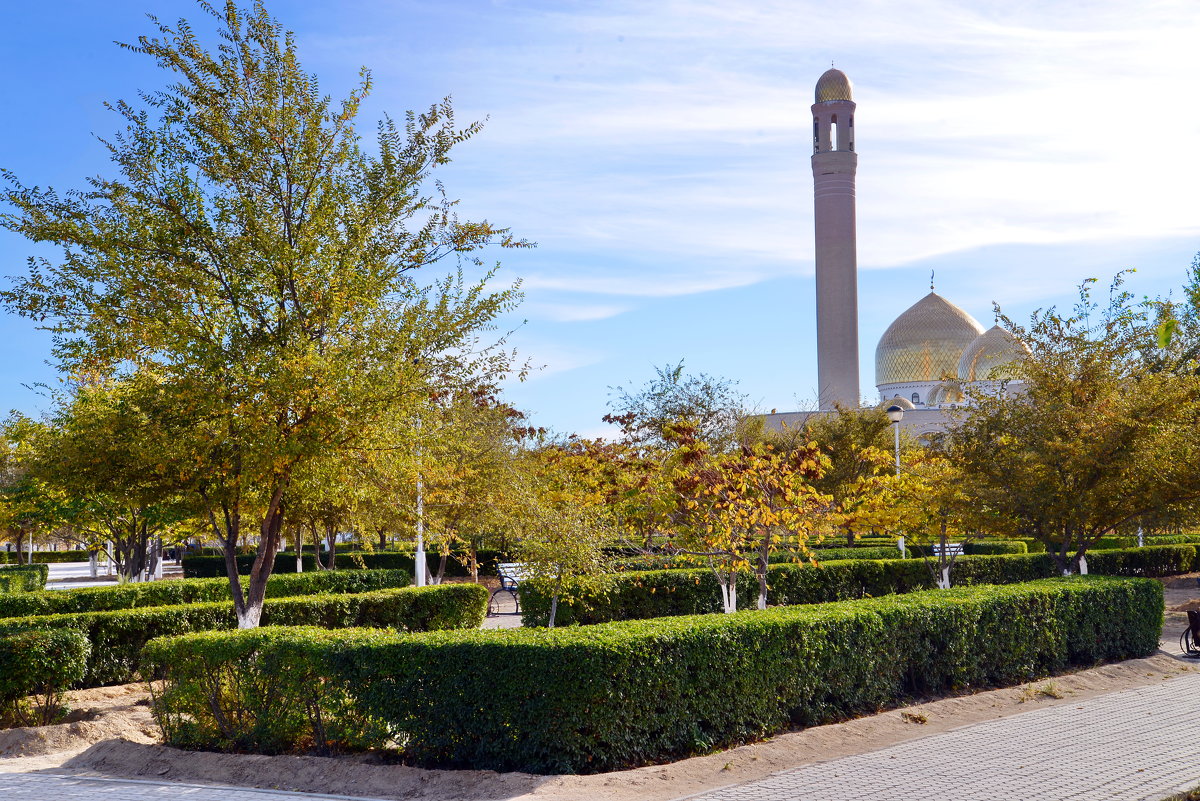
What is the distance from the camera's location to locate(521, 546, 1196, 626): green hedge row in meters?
15.7

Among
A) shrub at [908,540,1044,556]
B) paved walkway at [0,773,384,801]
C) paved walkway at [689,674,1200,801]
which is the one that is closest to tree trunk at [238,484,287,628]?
paved walkway at [0,773,384,801]

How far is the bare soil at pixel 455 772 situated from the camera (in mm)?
7113

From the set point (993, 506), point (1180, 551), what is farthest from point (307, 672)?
point (1180, 551)

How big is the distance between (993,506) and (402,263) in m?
9.95

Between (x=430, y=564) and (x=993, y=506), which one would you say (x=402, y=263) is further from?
(x=430, y=564)

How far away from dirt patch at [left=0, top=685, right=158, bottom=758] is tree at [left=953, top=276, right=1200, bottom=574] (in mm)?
12039

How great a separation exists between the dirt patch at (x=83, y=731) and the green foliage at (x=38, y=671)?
0.28 m

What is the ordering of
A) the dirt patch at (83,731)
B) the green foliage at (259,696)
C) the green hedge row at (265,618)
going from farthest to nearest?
the green hedge row at (265,618), the dirt patch at (83,731), the green foliage at (259,696)

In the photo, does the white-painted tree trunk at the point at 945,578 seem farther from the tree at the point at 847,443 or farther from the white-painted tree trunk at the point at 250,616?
the white-painted tree trunk at the point at 250,616

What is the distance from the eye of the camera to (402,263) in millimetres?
11656

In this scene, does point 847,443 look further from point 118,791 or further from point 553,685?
point 118,791

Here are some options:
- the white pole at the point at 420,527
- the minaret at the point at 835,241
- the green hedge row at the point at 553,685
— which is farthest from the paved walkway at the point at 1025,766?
the minaret at the point at 835,241

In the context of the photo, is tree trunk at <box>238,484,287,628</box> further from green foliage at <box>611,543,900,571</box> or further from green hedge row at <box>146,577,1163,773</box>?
green foliage at <box>611,543,900,571</box>

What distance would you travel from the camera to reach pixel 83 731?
9.62 metres
